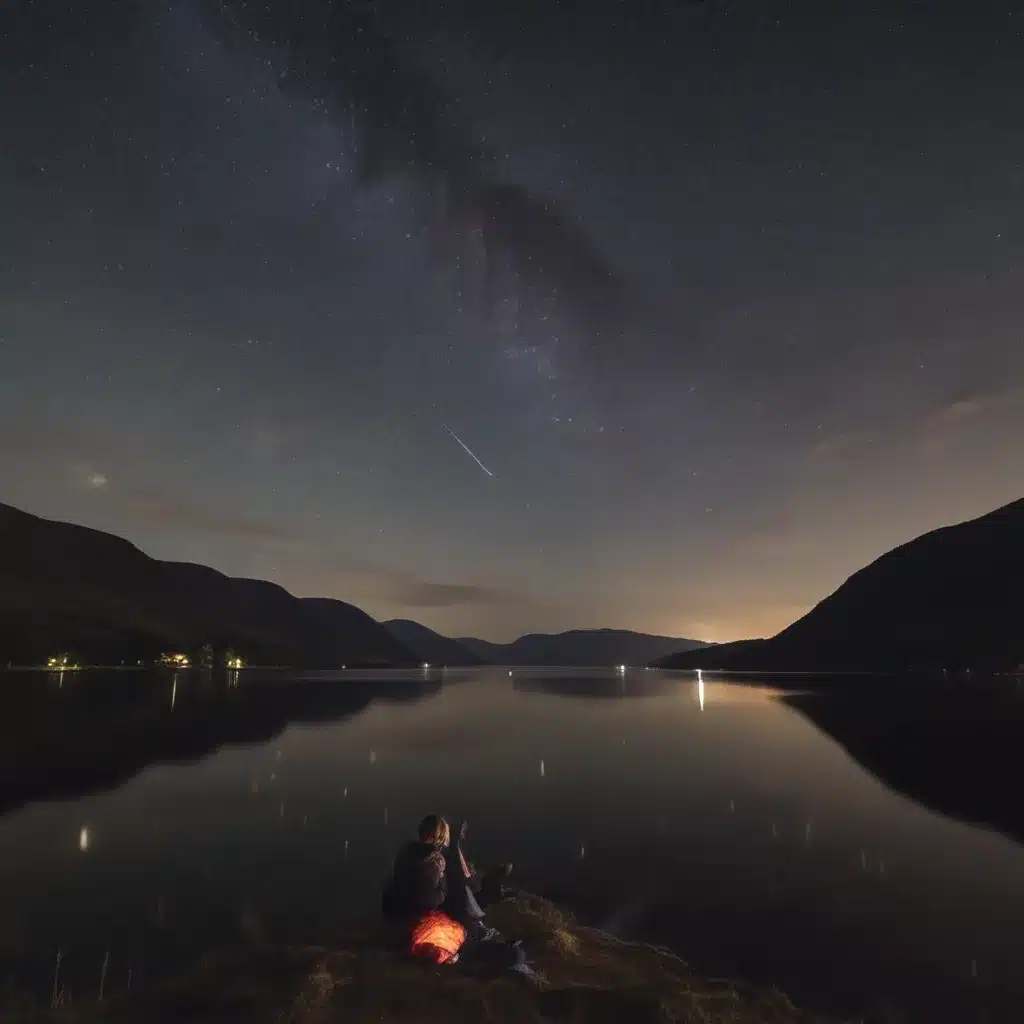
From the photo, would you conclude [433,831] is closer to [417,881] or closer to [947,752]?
[417,881]

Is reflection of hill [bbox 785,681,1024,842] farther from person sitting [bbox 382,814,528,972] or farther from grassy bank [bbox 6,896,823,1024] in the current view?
person sitting [bbox 382,814,528,972]

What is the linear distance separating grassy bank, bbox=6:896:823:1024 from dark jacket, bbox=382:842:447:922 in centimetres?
75

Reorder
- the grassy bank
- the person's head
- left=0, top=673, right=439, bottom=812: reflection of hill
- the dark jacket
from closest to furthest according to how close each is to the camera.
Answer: the grassy bank → the dark jacket → the person's head → left=0, top=673, right=439, bottom=812: reflection of hill

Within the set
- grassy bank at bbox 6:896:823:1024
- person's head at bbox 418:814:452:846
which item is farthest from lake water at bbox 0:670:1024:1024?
person's head at bbox 418:814:452:846

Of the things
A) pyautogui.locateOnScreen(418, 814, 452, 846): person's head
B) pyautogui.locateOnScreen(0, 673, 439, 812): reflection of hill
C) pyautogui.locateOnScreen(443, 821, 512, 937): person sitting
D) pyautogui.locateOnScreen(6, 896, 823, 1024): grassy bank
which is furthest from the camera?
pyautogui.locateOnScreen(0, 673, 439, 812): reflection of hill

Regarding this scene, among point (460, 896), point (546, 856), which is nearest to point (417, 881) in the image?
point (460, 896)

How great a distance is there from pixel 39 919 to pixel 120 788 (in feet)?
47.9

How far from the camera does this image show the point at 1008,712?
6950 cm

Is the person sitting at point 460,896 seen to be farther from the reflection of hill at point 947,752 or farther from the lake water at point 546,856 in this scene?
the reflection of hill at point 947,752

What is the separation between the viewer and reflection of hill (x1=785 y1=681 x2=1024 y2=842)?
86.9ft

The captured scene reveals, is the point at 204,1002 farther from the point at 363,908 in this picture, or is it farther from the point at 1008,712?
the point at 1008,712

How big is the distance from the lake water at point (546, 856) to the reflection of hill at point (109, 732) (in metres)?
0.30

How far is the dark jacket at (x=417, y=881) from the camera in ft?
32.4

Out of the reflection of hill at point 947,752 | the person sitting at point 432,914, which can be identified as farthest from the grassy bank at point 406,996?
the reflection of hill at point 947,752
